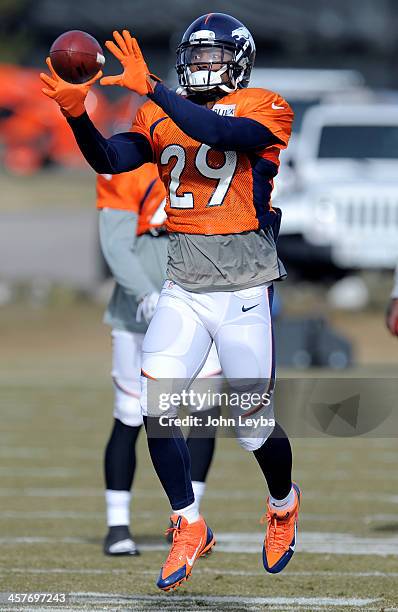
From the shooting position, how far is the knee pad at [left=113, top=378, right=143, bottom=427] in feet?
23.7

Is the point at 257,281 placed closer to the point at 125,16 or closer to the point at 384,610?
the point at 384,610

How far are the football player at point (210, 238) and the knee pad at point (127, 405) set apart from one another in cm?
153

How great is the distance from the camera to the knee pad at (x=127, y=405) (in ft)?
23.7

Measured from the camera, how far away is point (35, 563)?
6.74m

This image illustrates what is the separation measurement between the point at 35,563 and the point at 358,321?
11249 mm

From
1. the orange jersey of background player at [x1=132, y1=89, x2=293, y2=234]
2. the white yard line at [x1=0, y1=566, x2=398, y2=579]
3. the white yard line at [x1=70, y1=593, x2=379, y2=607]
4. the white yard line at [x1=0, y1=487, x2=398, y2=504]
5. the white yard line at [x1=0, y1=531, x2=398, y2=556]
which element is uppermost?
the orange jersey of background player at [x1=132, y1=89, x2=293, y2=234]

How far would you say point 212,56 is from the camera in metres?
5.65

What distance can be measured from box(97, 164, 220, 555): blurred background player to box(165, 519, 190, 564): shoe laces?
151cm

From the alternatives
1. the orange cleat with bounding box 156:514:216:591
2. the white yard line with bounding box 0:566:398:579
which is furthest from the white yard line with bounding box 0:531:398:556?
the orange cleat with bounding box 156:514:216:591

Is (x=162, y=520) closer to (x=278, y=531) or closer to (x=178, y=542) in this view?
(x=278, y=531)

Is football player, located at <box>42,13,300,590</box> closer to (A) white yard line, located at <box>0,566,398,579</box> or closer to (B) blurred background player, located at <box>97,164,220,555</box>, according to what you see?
(A) white yard line, located at <box>0,566,398,579</box>

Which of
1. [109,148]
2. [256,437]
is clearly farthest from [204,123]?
[256,437]

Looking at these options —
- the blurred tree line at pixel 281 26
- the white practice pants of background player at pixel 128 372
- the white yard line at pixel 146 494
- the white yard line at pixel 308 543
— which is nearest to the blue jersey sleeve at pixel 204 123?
the white practice pants of background player at pixel 128 372

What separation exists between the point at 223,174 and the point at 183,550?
54.0 inches
